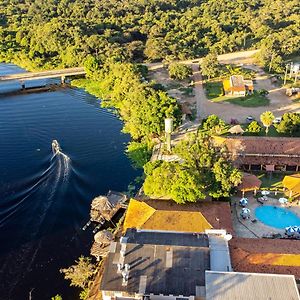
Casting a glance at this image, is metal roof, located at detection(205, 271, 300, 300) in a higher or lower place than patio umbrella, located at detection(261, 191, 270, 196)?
higher

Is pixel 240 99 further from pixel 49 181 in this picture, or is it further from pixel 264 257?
pixel 264 257

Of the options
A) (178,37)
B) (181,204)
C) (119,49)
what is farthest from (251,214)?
(178,37)

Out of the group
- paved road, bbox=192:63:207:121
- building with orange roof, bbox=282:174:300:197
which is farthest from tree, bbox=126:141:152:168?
building with orange roof, bbox=282:174:300:197

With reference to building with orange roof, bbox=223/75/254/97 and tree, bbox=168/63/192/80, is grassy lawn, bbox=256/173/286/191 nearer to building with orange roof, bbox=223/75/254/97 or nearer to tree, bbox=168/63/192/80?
building with orange roof, bbox=223/75/254/97

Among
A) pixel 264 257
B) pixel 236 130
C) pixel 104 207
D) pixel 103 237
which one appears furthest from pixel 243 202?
pixel 236 130

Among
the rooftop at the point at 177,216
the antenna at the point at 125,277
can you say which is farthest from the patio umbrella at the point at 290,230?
the antenna at the point at 125,277

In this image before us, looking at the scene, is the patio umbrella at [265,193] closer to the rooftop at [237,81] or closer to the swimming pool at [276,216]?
the swimming pool at [276,216]
